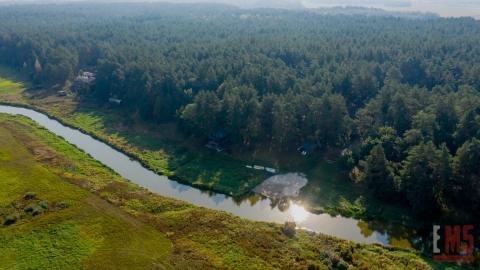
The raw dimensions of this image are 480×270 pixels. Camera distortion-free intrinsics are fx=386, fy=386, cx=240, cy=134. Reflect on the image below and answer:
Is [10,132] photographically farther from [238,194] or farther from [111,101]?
[238,194]

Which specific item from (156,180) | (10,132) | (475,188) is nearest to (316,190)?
(475,188)

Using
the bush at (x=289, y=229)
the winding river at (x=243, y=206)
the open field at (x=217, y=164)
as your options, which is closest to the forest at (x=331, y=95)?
the open field at (x=217, y=164)

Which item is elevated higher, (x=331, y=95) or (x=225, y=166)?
(x=331, y=95)

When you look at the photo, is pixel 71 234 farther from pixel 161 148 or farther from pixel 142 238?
pixel 161 148

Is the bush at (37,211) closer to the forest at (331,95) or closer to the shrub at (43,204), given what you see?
the shrub at (43,204)

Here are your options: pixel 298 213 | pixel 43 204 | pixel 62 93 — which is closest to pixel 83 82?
pixel 62 93

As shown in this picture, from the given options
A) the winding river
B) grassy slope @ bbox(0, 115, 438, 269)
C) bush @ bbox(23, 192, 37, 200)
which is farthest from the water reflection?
bush @ bbox(23, 192, 37, 200)

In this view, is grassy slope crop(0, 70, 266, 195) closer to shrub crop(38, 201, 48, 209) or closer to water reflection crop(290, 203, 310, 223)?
water reflection crop(290, 203, 310, 223)
